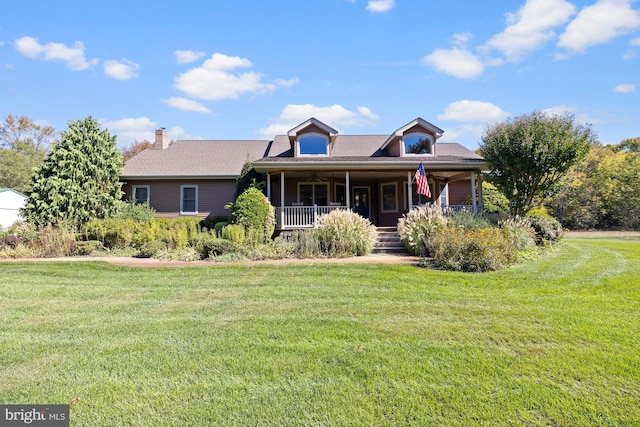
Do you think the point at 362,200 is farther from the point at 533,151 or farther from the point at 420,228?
the point at 533,151

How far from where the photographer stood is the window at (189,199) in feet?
55.1

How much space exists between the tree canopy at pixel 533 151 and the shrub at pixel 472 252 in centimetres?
536

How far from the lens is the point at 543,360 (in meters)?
3.47

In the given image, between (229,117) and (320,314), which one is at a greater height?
(229,117)

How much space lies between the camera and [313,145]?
51.5ft

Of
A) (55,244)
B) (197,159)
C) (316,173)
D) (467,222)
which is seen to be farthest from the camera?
(197,159)

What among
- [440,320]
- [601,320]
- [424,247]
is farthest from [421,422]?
[424,247]

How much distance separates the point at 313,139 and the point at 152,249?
28.0 ft

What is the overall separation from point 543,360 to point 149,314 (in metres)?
5.20

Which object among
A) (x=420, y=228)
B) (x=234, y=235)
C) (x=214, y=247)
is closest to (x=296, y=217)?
(x=234, y=235)

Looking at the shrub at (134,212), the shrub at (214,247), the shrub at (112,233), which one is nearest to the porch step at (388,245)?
the shrub at (214,247)

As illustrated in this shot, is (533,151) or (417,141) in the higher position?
(417,141)

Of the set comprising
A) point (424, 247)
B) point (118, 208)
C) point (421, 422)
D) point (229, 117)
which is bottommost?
point (421, 422)

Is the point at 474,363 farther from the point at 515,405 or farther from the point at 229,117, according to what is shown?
the point at 229,117
